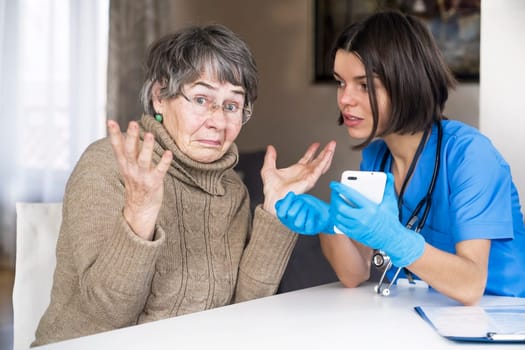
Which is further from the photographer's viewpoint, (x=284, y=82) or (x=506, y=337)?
(x=284, y=82)

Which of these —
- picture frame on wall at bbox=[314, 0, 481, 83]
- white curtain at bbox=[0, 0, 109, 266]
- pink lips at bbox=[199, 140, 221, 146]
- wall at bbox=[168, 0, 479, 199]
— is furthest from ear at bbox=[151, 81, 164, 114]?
wall at bbox=[168, 0, 479, 199]

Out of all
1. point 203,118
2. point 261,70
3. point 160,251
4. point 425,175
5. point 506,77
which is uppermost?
point 261,70

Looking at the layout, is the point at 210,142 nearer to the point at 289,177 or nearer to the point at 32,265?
the point at 289,177

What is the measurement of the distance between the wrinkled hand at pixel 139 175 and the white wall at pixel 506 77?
0.96 m

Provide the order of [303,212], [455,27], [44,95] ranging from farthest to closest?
[455,27] < [44,95] < [303,212]

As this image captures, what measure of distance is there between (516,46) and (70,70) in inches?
79.6

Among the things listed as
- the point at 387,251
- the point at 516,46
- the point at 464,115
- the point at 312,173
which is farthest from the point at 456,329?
the point at 464,115

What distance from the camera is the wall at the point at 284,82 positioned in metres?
4.27

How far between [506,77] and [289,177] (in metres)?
0.65

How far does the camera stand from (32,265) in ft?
5.17

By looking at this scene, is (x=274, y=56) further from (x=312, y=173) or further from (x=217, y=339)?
(x=217, y=339)

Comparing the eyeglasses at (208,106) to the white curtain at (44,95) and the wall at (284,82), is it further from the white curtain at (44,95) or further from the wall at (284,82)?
the wall at (284,82)

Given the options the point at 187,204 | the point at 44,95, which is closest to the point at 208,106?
the point at 187,204

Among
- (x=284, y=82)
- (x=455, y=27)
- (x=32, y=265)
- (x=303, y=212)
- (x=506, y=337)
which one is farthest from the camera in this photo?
(x=284, y=82)
